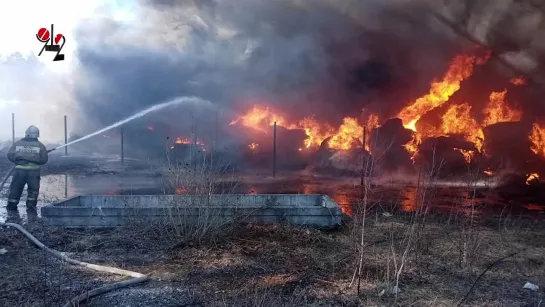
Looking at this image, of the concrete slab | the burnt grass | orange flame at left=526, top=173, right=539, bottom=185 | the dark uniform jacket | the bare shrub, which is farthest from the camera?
Answer: orange flame at left=526, top=173, right=539, bottom=185

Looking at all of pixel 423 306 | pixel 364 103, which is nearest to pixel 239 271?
pixel 423 306

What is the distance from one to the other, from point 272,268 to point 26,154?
20.9 feet

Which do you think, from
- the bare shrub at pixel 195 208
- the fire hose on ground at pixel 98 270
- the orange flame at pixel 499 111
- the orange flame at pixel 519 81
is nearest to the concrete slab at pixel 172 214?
the bare shrub at pixel 195 208

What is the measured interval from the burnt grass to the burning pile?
11.5m

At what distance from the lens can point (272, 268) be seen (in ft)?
18.3

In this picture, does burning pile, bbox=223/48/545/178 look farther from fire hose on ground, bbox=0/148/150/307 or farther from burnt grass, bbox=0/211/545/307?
fire hose on ground, bbox=0/148/150/307

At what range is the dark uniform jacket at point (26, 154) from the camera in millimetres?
8914

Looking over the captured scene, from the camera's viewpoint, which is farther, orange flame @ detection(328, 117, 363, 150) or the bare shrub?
orange flame @ detection(328, 117, 363, 150)

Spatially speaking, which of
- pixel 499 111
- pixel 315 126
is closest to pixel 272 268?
pixel 315 126

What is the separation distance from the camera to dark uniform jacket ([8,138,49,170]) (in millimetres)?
8914

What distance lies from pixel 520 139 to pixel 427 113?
4261mm

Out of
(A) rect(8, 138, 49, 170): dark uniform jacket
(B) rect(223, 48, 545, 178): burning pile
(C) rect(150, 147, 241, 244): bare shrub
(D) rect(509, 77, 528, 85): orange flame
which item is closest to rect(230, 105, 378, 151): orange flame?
(B) rect(223, 48, 545, 178): burning pile

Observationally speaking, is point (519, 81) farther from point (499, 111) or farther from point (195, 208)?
point (195, 208)

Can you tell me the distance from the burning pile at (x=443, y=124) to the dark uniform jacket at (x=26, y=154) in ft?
42.2
